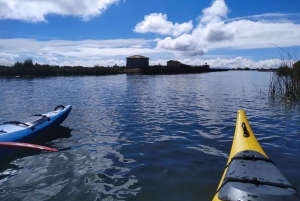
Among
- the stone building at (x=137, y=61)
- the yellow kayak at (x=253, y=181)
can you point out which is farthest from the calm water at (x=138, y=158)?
the stone building at (x=137, y=61)

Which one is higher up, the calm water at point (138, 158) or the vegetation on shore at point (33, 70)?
the vegetation on shore at point (33, 70)

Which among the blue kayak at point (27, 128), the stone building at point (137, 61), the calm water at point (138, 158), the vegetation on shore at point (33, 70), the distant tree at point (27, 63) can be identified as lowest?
Result: the calm water at point (138, 158)

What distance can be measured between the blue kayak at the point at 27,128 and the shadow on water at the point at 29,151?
0.20 meters

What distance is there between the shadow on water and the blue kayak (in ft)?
0.67

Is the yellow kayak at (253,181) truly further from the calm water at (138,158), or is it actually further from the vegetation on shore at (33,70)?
the vegetation on shore at (33,70)

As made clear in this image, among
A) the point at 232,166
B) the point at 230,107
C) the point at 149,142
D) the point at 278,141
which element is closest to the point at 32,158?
the point at 149,142

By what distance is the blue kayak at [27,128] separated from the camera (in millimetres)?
6539

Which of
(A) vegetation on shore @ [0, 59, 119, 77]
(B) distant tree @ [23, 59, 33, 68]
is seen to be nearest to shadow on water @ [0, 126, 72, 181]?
(A) vegetation on shore @ [0, 59, 119, 77]

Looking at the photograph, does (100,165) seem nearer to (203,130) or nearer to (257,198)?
(257,198)

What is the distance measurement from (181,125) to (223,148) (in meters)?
2.97

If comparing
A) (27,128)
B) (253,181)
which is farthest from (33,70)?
(253,181)

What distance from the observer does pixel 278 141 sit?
8062 mm

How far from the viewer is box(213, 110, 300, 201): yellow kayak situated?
311 cm

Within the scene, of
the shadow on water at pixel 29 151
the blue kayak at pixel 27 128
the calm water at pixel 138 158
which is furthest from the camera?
the blue kayak at pixel 27 128
